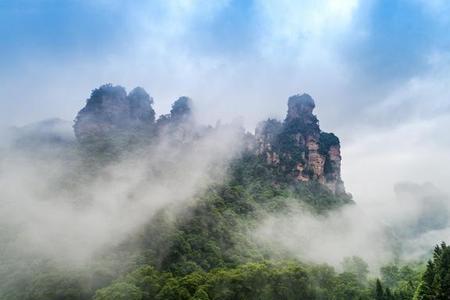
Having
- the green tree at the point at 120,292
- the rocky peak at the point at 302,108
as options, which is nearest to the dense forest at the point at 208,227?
the green tree at the point at 120,292

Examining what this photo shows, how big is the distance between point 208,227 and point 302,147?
7173 cm

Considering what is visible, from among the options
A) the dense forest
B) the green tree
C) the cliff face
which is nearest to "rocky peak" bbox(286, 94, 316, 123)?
the cliff face

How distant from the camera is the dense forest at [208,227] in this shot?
61531 mm

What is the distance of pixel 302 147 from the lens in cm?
16238

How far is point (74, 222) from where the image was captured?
78312 millimetres

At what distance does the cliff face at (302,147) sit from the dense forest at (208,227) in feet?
1.25

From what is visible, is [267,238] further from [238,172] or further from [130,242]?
[238,172]

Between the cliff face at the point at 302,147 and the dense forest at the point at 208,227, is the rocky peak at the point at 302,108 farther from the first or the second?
the dense forest at the point at 208,227

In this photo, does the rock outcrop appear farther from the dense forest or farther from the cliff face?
the cliff face

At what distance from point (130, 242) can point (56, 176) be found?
29.3 metres

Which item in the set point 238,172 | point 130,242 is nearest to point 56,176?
point 130,242

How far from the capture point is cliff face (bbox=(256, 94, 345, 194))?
523ft

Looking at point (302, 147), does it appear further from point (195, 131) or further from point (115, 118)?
point (115, 118)

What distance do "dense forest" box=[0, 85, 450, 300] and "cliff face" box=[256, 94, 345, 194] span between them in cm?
38
